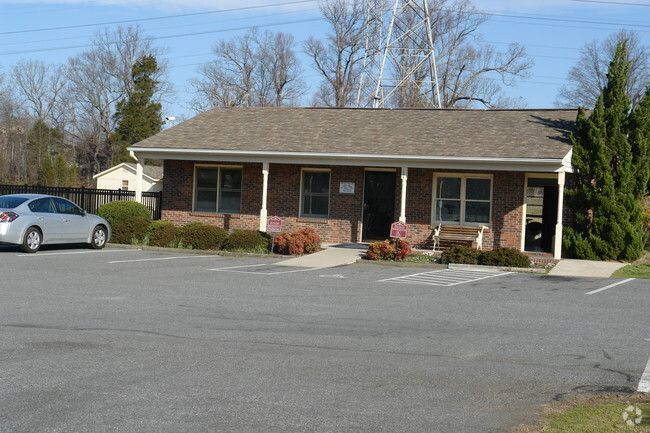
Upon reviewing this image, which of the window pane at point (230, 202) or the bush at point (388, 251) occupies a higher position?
the window pane at point (230, 202)

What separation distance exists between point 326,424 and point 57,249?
57.8 ft

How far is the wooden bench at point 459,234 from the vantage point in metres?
23.1

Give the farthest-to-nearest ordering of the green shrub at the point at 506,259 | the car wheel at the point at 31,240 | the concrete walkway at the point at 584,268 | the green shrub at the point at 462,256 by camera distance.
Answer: the green shrub at the point at 462,256 < the green shrub at the point at 506,259 < the car wheel at the point at 31,240 < the concrete walkway at the point at 584,268

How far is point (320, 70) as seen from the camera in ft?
202

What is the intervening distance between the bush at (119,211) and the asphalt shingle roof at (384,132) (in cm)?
242

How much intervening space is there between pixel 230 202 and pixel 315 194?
10.7 feet

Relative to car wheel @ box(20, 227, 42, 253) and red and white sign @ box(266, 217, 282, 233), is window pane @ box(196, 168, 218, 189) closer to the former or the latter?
red and white sign @ box(266, 217, 282, 233)

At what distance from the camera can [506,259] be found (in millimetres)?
19953

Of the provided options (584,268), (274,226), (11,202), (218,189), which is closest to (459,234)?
(584,268)

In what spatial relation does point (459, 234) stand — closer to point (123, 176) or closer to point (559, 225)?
point (559, 225)

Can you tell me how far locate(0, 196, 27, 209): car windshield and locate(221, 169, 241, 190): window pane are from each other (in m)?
8.23

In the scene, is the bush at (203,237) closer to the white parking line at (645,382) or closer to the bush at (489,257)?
the bush at (489,257)

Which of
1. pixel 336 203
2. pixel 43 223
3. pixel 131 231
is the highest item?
pixel 336 203

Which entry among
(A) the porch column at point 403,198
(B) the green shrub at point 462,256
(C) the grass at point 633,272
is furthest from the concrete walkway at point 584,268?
(A) the porch column at point 403,198
